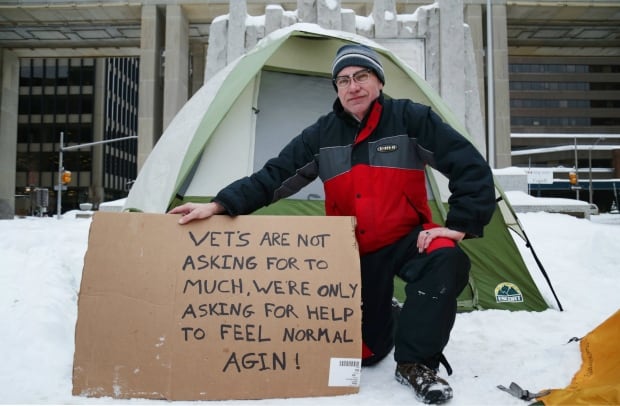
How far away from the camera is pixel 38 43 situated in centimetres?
2014

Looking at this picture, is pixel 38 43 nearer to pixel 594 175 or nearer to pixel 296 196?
pixel 296 196

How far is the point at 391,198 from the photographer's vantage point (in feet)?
6.97

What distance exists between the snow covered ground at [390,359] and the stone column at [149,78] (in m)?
13.3

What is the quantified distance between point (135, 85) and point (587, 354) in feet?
210

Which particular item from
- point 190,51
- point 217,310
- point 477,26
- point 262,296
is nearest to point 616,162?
point 477,26

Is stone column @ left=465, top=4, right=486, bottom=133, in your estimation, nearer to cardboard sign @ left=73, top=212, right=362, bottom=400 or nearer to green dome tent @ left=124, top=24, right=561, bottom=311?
green dome tent @ left=124, top=24, right=561, bottom=311

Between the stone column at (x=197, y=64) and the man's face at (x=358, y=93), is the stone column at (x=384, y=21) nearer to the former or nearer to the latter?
the man's face at (x=358, y=93)

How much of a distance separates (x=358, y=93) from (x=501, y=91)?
16535 millimetres

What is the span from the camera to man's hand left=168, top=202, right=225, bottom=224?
1.98 metres

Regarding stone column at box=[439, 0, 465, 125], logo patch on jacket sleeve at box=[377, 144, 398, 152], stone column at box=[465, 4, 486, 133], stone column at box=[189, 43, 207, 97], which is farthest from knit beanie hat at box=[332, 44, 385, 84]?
stone column at box=[189, 43, 207, 97]

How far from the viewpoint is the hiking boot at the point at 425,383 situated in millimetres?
1787

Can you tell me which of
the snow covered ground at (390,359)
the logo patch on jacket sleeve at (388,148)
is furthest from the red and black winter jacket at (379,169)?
the snow covered ground at (390,359)

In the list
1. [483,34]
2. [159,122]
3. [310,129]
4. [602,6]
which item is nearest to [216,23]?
[310,129]

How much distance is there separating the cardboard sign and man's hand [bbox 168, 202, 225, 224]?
0.11 feet
